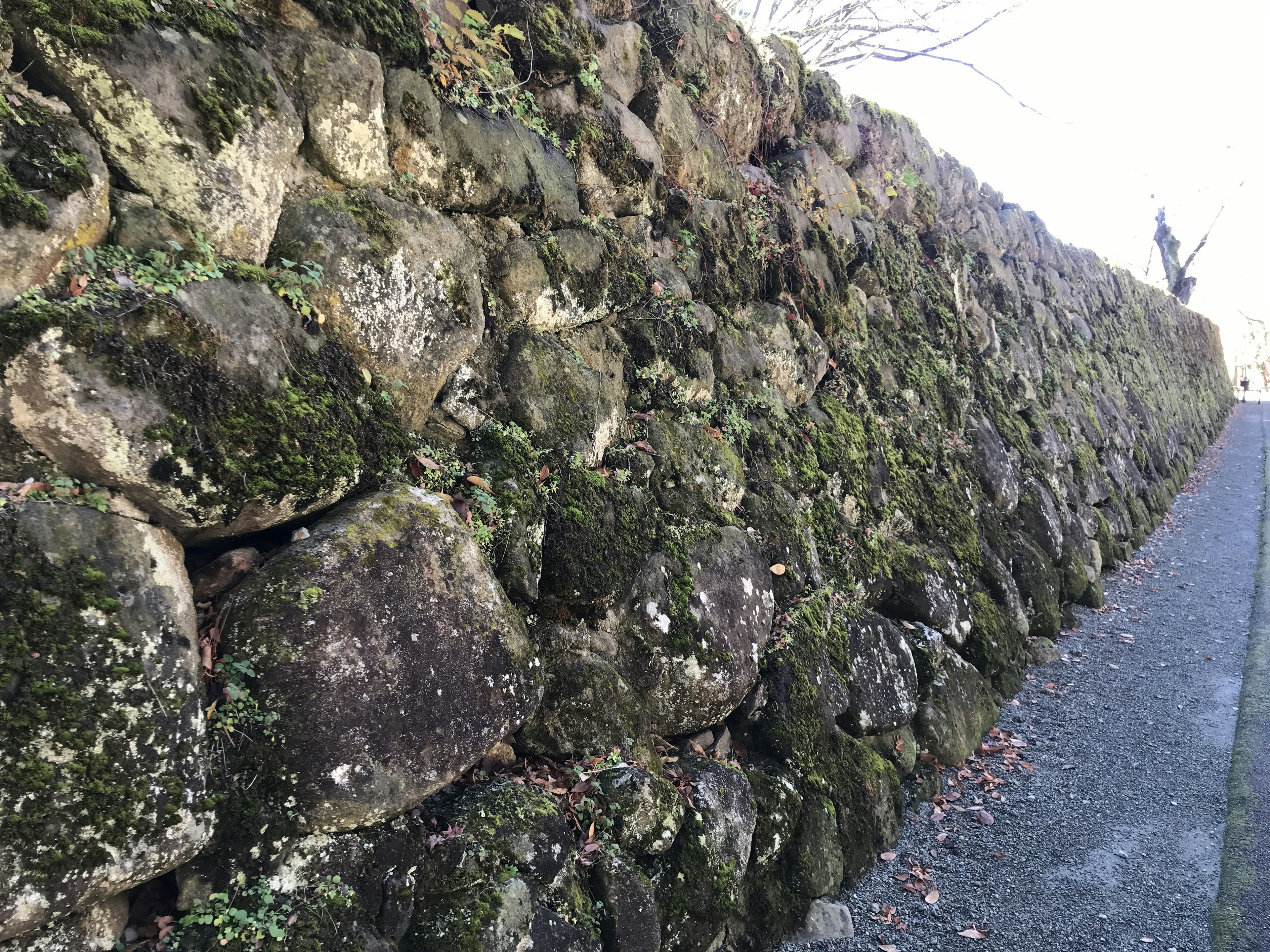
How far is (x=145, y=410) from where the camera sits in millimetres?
2070

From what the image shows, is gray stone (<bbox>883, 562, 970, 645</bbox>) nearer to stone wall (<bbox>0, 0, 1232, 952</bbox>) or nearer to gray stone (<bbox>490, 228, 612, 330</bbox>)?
stone wall (<bbox>0, 0, 1232, 952</bbox>)

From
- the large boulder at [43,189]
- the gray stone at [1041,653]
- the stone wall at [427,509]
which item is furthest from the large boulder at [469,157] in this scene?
the gray stone at [1041,653]

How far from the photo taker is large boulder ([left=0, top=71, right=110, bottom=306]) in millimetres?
1896

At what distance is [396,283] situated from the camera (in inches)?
113

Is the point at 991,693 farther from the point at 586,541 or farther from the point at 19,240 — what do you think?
the point at 19,240

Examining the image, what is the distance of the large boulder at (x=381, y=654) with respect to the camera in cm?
225

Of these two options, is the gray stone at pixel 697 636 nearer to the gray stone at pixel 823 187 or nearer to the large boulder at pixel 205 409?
the large boulder at pixel 205 409

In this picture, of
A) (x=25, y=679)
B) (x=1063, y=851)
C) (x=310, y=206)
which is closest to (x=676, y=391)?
(x=310, y=206)

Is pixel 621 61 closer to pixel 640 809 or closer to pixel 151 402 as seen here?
pixel 151 402

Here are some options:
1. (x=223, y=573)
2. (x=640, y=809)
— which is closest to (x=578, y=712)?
(x=640, y=809)

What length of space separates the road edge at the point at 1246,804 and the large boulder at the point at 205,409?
188 inches

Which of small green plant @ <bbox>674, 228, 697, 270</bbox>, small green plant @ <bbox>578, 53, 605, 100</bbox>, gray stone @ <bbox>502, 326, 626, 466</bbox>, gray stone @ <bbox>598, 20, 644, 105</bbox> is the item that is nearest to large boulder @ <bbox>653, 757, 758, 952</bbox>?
gray stone @ <bbox>502, 326, 626, 466</bbox>

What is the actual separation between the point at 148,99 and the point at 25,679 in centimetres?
175

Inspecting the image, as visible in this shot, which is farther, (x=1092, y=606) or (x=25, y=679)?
(x=1092, y=606)
